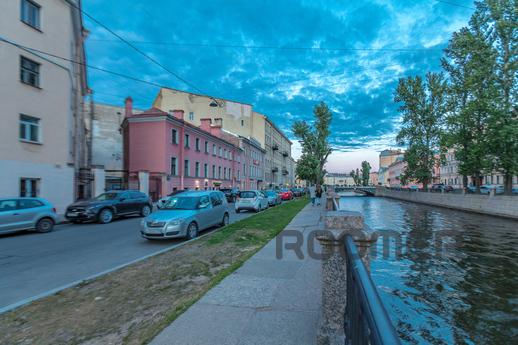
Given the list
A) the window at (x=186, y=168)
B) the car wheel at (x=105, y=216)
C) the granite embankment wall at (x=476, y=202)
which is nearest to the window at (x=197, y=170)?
the window at (x=186, y=168)

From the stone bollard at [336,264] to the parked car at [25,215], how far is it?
13.2 meters

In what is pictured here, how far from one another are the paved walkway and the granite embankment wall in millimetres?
22693

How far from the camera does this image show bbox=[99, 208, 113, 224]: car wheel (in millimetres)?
15578

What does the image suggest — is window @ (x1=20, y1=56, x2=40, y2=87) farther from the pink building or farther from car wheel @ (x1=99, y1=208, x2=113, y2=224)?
the pink building

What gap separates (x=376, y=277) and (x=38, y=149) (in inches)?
735

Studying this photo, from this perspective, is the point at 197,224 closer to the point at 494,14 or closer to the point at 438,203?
the point at 494,14

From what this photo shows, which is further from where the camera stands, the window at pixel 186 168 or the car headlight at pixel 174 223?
the window at pixel 186 168

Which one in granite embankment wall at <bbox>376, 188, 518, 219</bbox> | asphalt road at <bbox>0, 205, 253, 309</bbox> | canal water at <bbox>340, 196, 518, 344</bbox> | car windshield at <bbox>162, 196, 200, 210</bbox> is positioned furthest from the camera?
granite embankment wall at <bbox>376, 188, 518, 219</bbox>

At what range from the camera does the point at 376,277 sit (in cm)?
728

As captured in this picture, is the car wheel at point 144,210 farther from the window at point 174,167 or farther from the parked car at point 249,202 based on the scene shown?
the window at point 174,167

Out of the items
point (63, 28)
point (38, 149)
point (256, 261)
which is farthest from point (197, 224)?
point (63, 28)

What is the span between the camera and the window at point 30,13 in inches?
658

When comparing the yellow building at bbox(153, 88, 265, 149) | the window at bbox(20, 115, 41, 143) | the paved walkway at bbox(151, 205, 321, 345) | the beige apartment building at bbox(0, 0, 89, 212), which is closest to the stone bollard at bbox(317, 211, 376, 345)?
the paved walkway at bbox(151, 205, 321, 345)

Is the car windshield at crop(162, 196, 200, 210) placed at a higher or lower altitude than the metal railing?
lower
